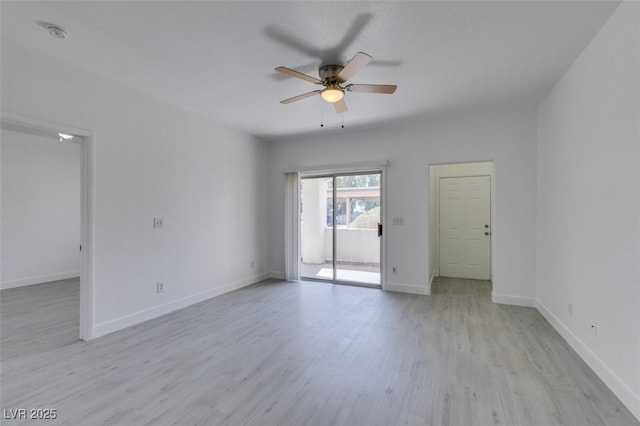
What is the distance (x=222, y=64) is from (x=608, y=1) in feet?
10.2

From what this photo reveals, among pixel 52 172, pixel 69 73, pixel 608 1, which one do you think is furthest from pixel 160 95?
pixel 608 1

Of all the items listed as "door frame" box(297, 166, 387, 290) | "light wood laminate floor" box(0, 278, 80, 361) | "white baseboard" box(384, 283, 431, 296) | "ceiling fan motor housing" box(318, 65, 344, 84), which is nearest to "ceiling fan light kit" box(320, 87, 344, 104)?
"ceiling fan motor housing" box(318, 65, 344, 84)

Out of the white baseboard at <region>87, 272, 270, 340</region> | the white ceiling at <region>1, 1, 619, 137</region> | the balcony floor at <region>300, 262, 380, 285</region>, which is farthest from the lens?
the balcony floor at <region>300, 262, 380, 285</region>

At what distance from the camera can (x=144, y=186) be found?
3529 millimetres

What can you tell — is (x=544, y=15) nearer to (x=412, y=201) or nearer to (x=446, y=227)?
(x=412, y=201)

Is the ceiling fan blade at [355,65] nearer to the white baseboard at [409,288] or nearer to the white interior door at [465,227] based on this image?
the white baseboard at [409,288]

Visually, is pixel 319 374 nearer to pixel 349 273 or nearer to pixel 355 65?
pixel 355 65

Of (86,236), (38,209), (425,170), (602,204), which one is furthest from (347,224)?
(38,209)

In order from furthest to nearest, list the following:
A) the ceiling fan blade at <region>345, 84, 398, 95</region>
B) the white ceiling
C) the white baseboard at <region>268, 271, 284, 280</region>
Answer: the white baseboard at <region>268, 271, 284, 280</region>
the ceiling fan blade at <region>345, 84, 398, 95</region>
the white ceiling

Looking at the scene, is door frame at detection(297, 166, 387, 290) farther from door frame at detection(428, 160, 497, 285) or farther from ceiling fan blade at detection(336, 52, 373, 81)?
ceiling fan blade at detection(336, 52, 373, 81)

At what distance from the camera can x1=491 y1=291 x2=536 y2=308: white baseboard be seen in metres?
3.99

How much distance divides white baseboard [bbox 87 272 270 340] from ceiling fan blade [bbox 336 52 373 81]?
3558 mm

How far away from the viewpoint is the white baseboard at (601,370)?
188 centimetres

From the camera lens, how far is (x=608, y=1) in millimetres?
1962
